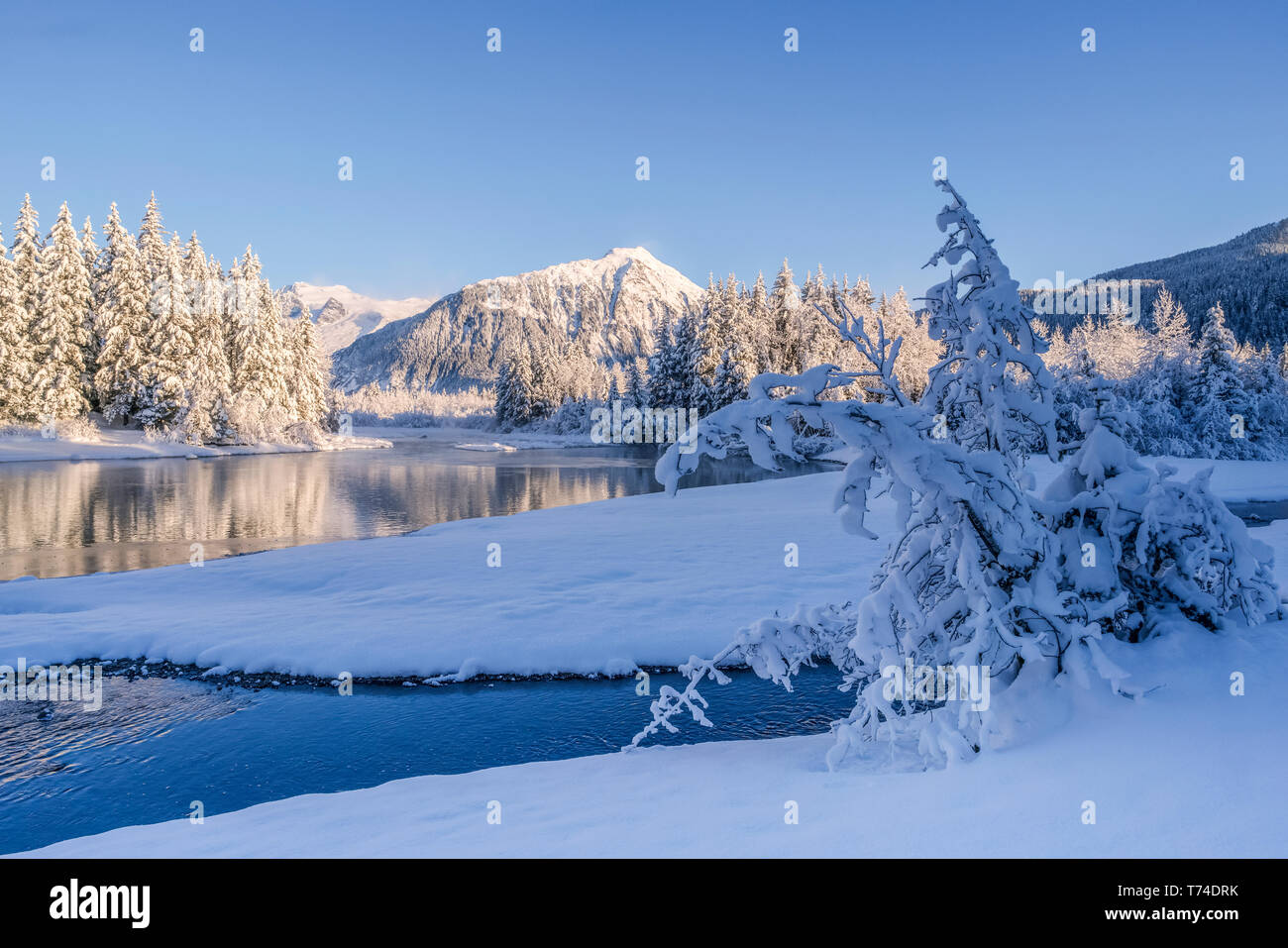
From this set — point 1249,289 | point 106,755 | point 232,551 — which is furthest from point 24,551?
point 1249,289

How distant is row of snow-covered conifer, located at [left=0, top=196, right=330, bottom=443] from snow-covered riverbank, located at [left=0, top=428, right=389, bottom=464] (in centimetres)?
145

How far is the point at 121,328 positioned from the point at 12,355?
22.4 ft

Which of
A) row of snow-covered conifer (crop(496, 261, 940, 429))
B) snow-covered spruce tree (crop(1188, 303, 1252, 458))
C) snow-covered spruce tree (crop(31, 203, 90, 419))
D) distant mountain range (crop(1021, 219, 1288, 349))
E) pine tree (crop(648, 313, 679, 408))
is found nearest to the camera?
snow-covered spruce tree (crop(1188, 303, 1252, 458))

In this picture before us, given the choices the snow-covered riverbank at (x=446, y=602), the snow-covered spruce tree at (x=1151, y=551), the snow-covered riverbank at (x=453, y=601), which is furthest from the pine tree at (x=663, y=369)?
the snow-covered spruce tree at (x=1151, y=551)

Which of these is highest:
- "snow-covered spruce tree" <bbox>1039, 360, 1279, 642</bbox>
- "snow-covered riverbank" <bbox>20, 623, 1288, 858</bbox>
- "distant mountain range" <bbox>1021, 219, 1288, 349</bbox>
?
"distant mountain range" <bbox>1021, 219, 1288, 349</bbox>

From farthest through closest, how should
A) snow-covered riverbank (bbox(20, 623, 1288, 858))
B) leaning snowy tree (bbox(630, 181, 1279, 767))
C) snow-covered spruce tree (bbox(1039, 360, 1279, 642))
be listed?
snow-covered spruce tree (bbox(1039, 360, 1279, 642)) < leaning snowy tree (bbox(630, 181, 1279, 767)) < snow-covered riverbank (bbox(20, 623, 1288, 858))

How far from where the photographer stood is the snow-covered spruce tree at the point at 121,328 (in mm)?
53719

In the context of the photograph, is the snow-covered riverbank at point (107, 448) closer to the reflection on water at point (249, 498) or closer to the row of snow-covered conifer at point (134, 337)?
the row of snow-covered conifer at point (134, 337)

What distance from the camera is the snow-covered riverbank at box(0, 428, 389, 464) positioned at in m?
44.2

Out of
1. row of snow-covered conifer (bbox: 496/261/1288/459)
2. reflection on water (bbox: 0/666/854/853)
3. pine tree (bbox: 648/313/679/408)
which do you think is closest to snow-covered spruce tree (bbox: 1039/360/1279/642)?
reflection on water (bbox: 0/666/854/853)

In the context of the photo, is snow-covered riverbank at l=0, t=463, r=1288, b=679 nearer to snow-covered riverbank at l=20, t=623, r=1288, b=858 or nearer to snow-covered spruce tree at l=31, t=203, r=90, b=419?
snow-covered riverbank at l=20, t=623, r=1288, b=858

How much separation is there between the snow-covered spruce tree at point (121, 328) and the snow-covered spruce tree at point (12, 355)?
4698 mm

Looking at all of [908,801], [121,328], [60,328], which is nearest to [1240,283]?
[908,801]
